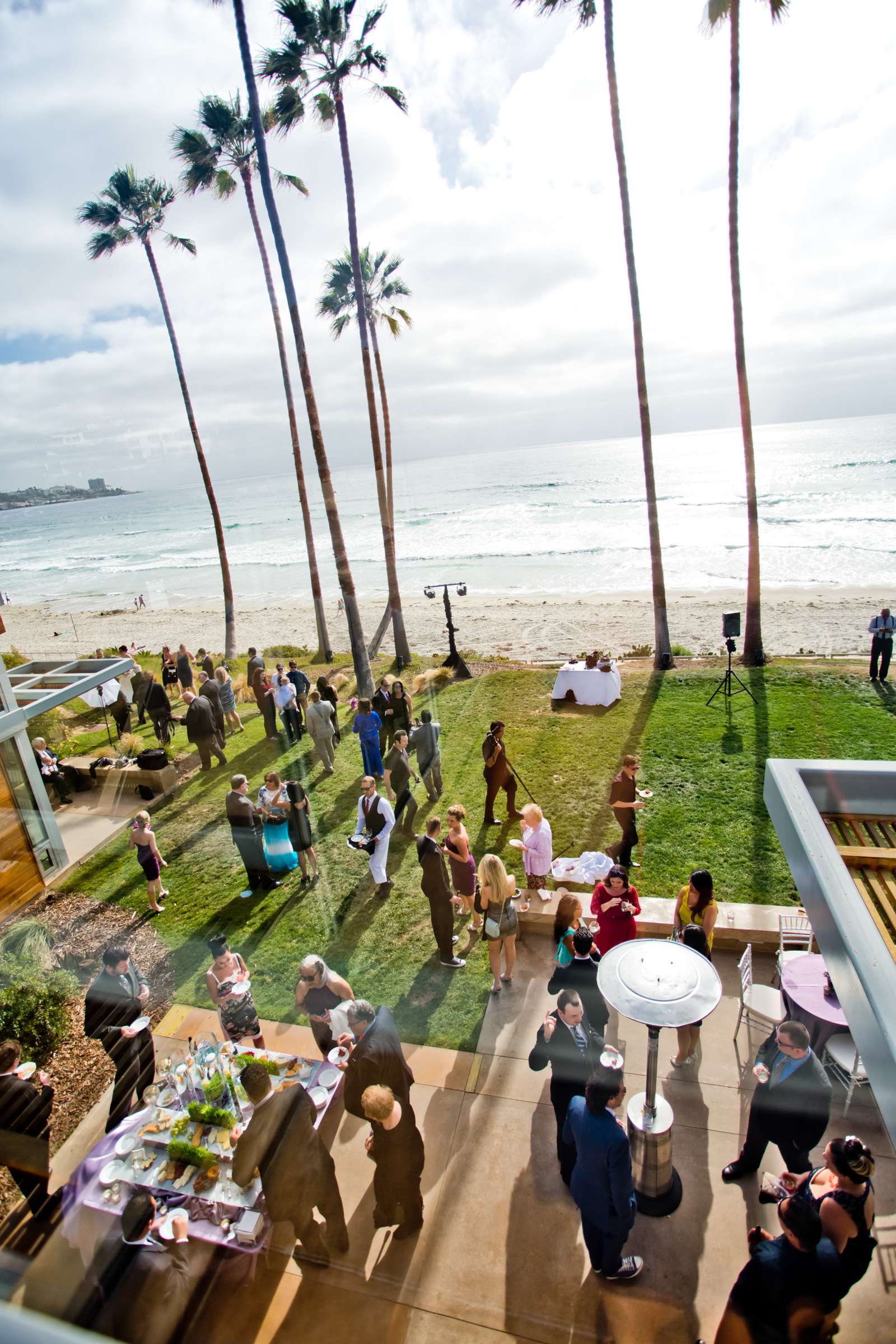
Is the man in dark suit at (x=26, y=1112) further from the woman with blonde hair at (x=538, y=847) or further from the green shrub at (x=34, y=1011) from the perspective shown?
the woman with blonde hair at (x=538, y=847)

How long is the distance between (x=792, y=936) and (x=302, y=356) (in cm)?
1303

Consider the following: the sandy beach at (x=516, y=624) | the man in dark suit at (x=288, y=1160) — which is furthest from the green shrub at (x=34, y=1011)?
the sandy beach at (x=516, y=624)

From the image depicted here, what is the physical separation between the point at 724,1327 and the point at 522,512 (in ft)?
236

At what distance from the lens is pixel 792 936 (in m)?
5.52

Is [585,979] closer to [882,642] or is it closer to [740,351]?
[882,642]

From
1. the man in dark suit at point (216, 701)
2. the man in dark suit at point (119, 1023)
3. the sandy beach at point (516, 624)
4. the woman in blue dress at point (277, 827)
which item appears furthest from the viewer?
the sandy beach at point (516, 624)

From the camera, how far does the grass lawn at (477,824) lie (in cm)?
630

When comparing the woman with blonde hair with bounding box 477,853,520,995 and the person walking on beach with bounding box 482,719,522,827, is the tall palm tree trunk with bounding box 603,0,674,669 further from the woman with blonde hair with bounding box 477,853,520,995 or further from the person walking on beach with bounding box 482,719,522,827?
the woman with blonde hair with bounding box 477,853,520,995

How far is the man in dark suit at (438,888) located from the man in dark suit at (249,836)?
2.53 metres

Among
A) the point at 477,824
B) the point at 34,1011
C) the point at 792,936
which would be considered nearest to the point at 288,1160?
the point at 34,1011

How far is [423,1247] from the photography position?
380 centimetres

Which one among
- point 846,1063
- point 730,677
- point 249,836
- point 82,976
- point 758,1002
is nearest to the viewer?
point 846,1063

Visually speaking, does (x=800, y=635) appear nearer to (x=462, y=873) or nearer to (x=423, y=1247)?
(x=462, y=873)

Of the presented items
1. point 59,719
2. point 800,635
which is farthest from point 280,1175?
point 800,635
